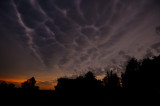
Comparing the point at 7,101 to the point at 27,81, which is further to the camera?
the point at 27,81

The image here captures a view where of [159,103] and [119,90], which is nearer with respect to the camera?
[159,103]

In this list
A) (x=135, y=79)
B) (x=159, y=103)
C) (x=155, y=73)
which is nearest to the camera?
(x=159, y=103)

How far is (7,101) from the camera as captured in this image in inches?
638

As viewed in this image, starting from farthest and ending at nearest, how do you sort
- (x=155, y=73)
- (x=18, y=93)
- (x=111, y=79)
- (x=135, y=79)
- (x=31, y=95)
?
1. (x=111, y=79)
2. (x=135, y=79)
3. (x=155, y=73)
4. (x=31, y=95)
5. (x=18, y=93)

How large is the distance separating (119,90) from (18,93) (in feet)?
65.3

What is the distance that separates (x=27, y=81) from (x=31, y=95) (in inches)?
1401

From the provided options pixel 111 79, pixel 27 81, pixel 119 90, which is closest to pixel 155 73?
pixel 111 79

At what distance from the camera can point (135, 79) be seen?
38.8 meters

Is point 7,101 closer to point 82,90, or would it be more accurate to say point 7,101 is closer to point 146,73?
point 82,90

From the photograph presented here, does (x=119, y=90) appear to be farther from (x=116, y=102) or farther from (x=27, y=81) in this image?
(x=27, y=81)

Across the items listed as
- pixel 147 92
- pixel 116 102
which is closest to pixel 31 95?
pixel 116 102

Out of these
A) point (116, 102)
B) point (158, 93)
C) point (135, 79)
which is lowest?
point (116, 102)

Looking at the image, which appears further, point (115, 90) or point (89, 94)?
point (89, 94)

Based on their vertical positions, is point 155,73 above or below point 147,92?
→ above
